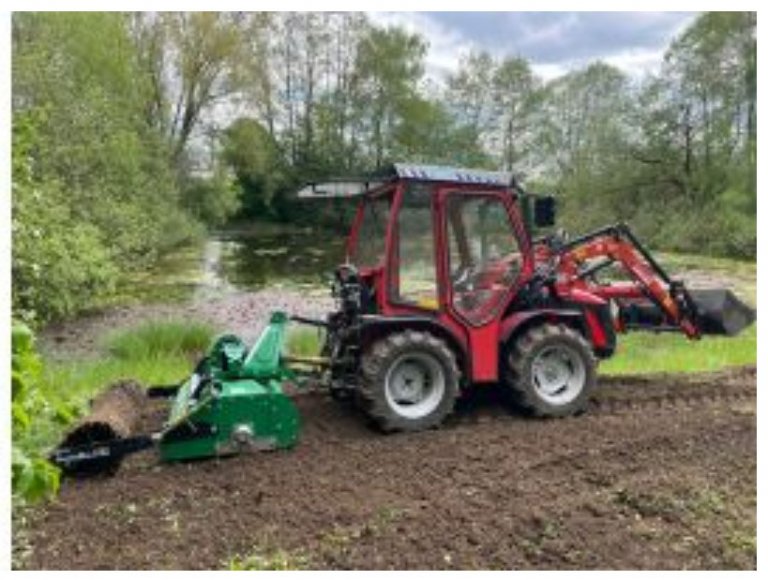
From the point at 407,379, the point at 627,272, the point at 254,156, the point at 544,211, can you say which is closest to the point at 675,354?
the point at 627,272

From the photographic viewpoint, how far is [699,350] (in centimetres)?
1033

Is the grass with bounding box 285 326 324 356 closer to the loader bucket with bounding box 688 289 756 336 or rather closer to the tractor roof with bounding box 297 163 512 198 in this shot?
the tractor roof with bounding box 297 163 512 198

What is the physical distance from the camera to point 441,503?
15.7 ft

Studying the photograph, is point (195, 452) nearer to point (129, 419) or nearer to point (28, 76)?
point (129, 419)

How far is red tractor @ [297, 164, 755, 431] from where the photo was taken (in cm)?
630

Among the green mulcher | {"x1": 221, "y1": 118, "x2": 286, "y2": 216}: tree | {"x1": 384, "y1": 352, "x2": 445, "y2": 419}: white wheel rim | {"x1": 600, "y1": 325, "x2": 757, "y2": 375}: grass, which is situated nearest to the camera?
the green mulcher

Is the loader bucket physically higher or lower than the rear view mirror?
lower

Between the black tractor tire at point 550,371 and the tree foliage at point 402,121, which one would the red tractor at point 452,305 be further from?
the tree foliage at point 402,121

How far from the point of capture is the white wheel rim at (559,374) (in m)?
6.72

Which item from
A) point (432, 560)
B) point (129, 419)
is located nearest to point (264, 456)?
point (129, 419)

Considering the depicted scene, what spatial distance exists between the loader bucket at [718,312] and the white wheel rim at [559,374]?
1.61 metres

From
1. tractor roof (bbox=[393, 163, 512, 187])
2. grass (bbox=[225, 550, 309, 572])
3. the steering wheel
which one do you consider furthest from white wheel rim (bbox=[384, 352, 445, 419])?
grass (bbox=[225, 550, 309, 572])

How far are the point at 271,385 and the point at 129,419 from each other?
43.0 inches

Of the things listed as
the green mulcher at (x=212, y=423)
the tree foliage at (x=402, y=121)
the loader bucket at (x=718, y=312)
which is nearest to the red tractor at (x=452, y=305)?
the green mulcher at (x=212, y=423)
